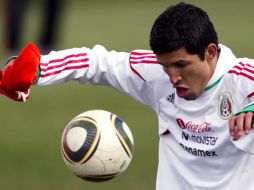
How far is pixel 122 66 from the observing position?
799cm

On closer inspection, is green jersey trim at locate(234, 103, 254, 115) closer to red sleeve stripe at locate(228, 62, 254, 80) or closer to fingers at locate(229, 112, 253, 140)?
fingers at locate(229, 112, 253, 140)

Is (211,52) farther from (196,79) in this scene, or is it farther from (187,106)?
(187,106)

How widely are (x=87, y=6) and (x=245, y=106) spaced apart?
2836 centimetres

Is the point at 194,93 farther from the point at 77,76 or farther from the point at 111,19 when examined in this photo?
the point at 111,19

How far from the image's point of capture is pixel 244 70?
7.38 m

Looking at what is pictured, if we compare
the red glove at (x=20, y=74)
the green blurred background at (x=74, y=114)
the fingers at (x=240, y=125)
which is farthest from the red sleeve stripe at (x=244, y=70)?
the green blurred background at (x=74, y=114)

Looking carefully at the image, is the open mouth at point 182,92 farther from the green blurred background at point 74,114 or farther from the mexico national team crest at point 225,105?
the green blurred background at point 74,114

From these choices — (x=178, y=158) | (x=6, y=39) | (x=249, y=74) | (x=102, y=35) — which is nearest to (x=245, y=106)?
(x=249, y=74)

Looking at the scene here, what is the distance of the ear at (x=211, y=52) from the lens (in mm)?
7486

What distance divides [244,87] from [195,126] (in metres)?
0.55

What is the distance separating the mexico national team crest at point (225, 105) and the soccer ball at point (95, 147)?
0.79 meters

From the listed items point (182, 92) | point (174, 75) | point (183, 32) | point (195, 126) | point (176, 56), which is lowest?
point (195, 126)

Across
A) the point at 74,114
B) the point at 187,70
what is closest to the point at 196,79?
the point at 187,70

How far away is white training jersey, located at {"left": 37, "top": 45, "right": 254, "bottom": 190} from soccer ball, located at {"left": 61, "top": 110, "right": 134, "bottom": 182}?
28 cm
